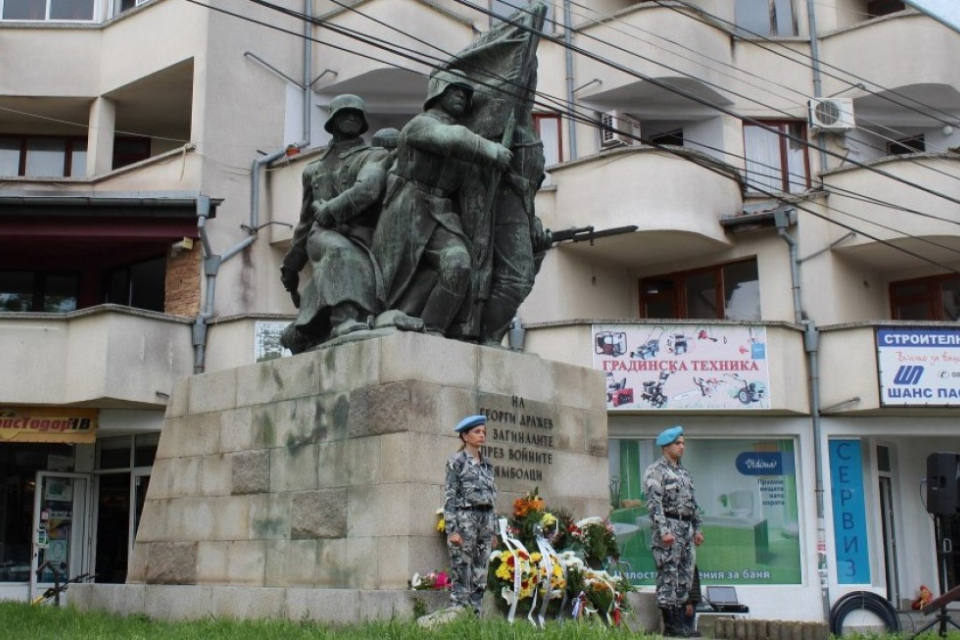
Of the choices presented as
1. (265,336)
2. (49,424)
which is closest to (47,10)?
(49,424)

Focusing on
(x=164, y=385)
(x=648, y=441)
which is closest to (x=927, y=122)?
(x=648, y=441)

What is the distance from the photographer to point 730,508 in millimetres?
24406

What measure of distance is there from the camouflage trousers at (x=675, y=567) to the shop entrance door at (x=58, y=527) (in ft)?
54.9

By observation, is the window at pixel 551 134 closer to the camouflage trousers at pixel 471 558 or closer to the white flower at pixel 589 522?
the white flower at pixel 589 522

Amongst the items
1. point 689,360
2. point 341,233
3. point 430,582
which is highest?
point 689,360

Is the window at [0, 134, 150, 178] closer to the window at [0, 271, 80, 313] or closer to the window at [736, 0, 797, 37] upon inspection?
the window at [0, 271, 80, 313]

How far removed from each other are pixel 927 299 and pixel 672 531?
17573mm

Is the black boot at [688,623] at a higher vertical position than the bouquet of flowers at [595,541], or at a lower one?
lower

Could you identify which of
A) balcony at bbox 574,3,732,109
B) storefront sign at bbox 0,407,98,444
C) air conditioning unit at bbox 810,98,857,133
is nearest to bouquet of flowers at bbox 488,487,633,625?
storefront sign at bbox 0,407,98,444

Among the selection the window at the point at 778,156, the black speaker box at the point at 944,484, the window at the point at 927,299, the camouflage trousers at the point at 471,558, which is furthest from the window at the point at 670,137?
the camouflage trousers at the point at 471,558

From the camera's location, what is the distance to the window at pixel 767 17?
28594 millimetres

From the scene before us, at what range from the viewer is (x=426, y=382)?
1006 centimetres

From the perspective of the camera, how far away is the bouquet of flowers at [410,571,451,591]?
935 cm

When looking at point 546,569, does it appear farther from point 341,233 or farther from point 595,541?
point 341,233
